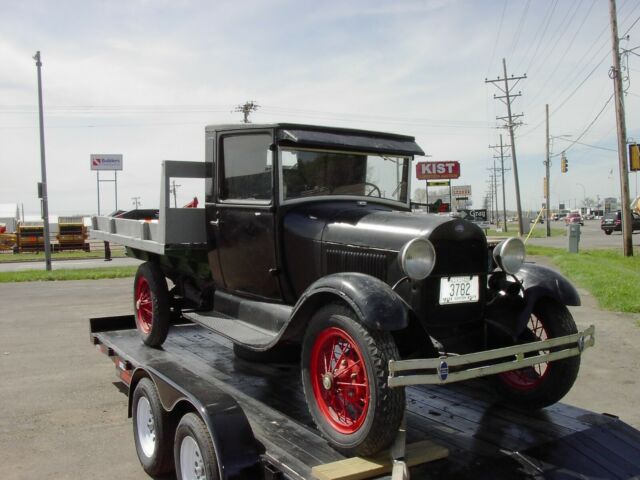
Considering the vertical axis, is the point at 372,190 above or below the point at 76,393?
above

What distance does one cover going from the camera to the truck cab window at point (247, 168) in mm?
4105

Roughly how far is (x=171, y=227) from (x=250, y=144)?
1.07m

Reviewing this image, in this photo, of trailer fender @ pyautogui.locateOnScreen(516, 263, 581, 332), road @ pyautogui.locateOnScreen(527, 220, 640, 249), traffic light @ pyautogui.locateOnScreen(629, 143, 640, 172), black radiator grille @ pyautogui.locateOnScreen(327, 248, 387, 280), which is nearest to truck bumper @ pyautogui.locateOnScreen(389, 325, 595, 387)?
trailer fender @ pyautogui.locateOnScreen(516, 263, 581, 332)

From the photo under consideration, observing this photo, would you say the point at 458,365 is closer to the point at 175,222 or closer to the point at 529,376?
the point at 529,376

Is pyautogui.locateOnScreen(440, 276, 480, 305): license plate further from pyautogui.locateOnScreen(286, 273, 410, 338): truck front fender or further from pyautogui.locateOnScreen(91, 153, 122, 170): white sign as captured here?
pyautogui.locateOnScreen(91, 153, 122, 170): white sign

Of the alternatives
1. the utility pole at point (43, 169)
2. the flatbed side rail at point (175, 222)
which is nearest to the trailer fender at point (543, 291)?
the flatbed side rail at point (175, 222)

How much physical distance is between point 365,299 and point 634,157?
729 inches

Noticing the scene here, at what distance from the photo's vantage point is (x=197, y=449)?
302cm

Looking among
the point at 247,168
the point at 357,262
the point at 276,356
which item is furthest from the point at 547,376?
the point at 247,168

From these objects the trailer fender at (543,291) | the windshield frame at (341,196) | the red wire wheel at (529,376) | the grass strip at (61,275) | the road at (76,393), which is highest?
the windshield frame at (341,196)

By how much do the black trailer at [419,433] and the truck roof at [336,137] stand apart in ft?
5.74

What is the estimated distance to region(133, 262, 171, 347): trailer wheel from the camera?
16.9ft

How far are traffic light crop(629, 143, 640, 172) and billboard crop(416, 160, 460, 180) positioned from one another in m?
7.20

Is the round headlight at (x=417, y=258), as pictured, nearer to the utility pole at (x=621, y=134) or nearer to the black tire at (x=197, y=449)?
the black tire at (x=197, y=449)
